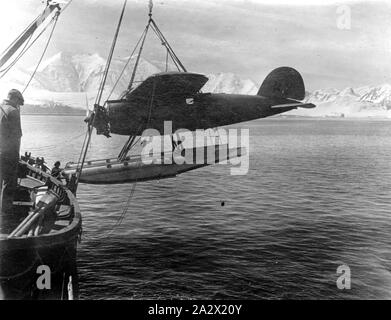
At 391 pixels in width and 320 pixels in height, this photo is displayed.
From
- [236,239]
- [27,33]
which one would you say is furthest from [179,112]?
[236,239]

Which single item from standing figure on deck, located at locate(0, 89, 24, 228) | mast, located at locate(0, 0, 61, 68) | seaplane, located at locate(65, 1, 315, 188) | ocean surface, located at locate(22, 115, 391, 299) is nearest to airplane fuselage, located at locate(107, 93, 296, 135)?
seaplane, located at locate(65, 1, 315, 188)

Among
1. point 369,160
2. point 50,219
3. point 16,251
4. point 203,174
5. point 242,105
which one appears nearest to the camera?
point 16,251

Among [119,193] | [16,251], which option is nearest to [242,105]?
[16,251]

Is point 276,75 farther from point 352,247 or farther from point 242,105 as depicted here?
point 352,247

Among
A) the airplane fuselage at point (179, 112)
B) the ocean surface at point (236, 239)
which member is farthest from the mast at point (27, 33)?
the ocean surface at point (236, 239)

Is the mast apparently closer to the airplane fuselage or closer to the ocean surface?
the airplane fuselage
